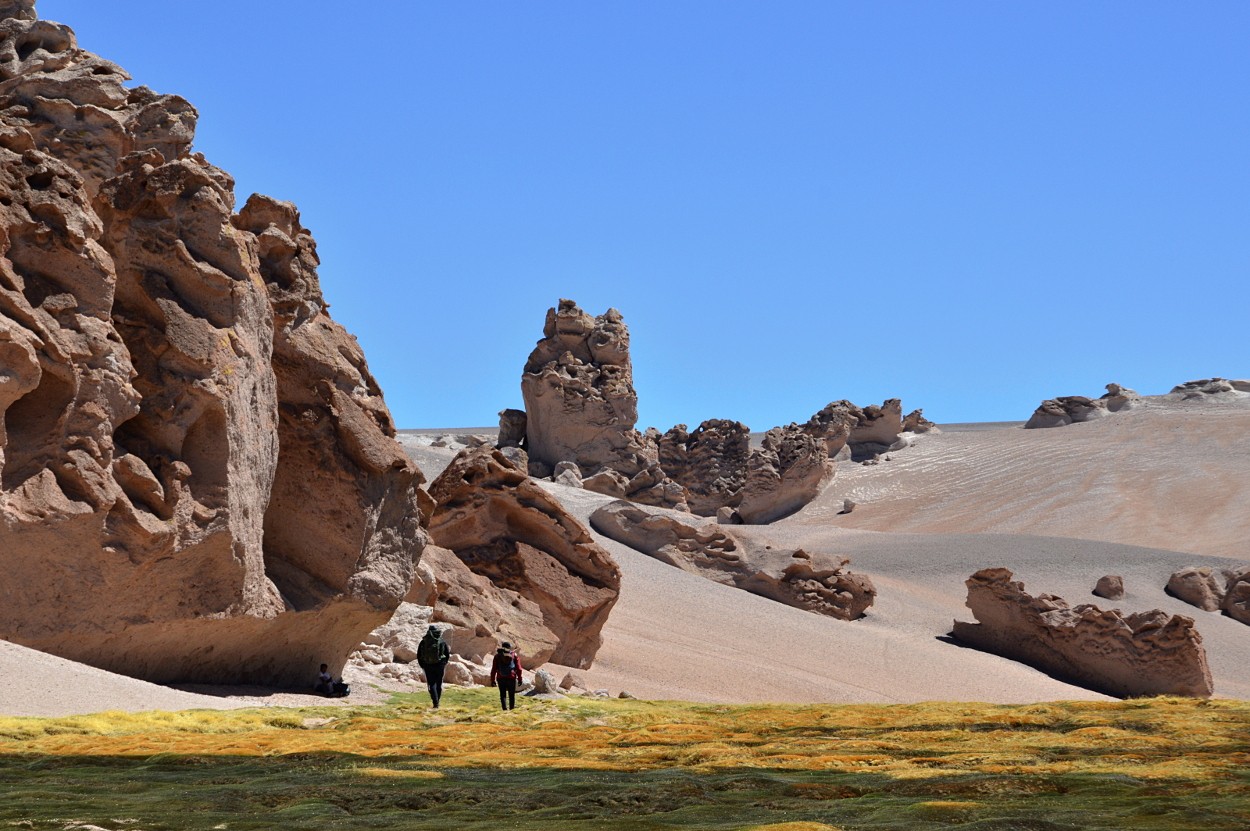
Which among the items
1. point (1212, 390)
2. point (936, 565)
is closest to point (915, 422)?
point (1212, 390)

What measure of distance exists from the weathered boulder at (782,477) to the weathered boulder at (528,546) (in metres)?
30.5

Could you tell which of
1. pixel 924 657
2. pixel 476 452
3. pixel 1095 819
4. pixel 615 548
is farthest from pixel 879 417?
pixel 1095 819

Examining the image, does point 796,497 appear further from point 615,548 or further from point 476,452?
point 476,452

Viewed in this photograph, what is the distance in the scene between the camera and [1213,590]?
35.2m

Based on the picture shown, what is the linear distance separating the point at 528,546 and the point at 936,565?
803 inches

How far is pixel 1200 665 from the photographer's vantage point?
79.8ft

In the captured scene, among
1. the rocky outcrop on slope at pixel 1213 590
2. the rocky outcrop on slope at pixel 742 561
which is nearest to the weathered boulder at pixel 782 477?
the rocky outcrop on slope at pixel 742 561

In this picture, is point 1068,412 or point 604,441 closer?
point 604,441

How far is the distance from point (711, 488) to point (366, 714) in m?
40.2

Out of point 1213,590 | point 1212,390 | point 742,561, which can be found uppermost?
point 1212,390

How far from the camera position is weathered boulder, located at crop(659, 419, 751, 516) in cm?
5153

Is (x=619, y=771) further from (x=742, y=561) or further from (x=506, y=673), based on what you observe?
(x=742, y=561)

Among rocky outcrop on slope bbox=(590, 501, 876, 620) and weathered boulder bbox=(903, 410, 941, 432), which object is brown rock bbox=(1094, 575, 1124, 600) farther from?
weathered boulder bbox=(903, 410, 941, 432)

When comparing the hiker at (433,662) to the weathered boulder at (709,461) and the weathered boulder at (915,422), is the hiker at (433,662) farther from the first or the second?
the weathered boulder at (915,422)
